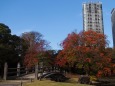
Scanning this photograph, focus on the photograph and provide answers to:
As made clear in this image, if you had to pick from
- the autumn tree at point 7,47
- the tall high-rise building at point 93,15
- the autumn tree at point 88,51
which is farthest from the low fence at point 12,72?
the tall high-rise building at point 93,15

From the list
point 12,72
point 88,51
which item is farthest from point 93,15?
point 12,72

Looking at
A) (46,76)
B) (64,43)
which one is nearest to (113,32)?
(64,43)

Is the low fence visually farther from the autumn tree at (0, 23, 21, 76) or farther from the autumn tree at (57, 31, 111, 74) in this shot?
the autumn tree at (57, 31, 111, 74)

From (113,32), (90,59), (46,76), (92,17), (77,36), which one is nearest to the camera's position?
(46,76)

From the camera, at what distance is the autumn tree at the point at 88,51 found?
43.7 metres

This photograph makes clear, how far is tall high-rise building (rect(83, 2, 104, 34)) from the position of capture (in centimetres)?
12838

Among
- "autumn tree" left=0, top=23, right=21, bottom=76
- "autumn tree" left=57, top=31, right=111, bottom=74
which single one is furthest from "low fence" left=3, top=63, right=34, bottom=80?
"autumn tree" left=57, top=31, right=111, bottom=74

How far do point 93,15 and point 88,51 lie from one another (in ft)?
306

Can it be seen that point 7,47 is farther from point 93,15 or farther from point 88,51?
point 93,15

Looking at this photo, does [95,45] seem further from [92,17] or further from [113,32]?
[92,17]

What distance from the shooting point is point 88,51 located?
43562 millimetres

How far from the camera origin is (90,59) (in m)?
43.2

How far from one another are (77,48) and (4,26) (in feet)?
46.8

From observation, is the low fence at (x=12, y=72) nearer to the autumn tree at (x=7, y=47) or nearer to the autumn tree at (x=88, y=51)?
the autumn tree at (x=7, y=47)
